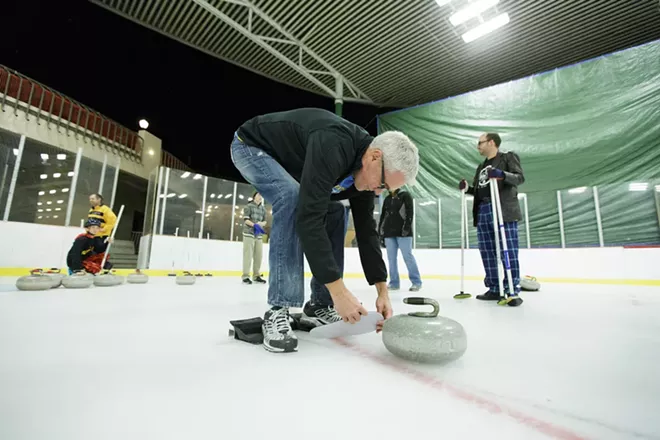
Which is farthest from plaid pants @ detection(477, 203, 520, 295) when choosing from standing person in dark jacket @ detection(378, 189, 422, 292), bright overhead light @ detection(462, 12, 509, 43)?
bright overhead light @ detection(462, 12, 509, 43)

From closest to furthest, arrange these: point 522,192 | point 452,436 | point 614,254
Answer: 1. point 452,436
2. point 614,254
3. point 522,192

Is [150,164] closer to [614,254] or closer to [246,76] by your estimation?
[246,76]

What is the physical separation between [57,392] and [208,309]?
1.32 meters

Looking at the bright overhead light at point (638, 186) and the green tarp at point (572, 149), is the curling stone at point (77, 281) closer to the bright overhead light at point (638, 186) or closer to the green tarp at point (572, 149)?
the green tarp at point (572, 149)

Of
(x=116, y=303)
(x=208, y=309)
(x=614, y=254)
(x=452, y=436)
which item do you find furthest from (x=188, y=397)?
(x=614, y=254)

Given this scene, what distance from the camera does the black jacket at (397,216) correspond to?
4.21m

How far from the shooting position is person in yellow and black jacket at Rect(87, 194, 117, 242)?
4480mm

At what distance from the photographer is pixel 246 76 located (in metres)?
11.5

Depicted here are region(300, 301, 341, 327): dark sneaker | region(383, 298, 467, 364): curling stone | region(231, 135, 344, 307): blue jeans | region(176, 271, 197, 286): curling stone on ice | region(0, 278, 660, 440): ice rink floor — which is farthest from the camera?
region(176, 271, 197, 286): curling stone on ice

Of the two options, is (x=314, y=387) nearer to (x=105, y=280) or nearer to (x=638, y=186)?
(x=105, y=280)

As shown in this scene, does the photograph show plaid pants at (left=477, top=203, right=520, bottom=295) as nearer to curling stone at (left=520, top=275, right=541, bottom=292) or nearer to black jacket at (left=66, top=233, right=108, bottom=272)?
curling stone at (left=520, top=275, right=541, bottom=292)

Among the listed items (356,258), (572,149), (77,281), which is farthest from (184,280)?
(572,149)

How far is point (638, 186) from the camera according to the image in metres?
5.08

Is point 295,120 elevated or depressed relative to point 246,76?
depressed
